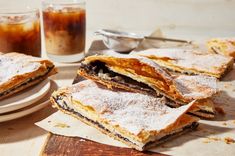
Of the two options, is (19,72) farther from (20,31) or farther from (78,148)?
(78,148)

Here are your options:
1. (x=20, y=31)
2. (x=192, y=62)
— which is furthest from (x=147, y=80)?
(x=20, y=31)

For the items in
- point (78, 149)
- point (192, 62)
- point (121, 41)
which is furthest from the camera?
point (121, 41)

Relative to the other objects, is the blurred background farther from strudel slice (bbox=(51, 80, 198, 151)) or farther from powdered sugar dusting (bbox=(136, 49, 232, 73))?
strudel slice (bbox=(51, 80, 198, 151))

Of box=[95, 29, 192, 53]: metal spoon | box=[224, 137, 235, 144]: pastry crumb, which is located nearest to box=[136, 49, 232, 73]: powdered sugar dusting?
box=[95, 29, 192, 53]: metal spoon

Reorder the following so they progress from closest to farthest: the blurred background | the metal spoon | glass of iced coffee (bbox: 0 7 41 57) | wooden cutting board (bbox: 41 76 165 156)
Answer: wooden cutting board (bbox: 41 76 165 156), glass of iced coffee (bbox: 0 7 41 57), the metal spoon, the blurred background

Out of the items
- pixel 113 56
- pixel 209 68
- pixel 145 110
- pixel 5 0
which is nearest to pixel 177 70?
pixel 209 68

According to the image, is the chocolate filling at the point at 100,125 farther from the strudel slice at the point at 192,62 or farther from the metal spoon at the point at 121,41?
the metal spoon at the point at 121,41

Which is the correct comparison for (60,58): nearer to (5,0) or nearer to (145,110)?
(145,110)
